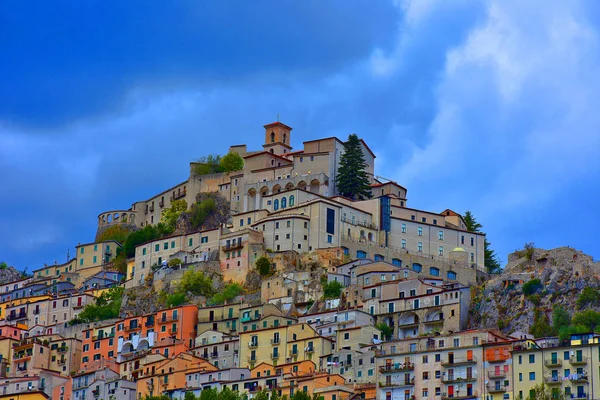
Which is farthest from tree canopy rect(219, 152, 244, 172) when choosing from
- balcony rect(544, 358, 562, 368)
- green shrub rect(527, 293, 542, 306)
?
balcony rect(544, 358, 562, 368)

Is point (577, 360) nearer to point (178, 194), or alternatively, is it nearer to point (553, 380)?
point (553, 380)

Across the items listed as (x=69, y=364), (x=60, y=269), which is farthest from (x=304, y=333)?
(x=60, y=269)

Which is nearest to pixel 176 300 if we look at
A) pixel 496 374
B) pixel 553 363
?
pixel 496 374

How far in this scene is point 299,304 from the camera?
111625mm

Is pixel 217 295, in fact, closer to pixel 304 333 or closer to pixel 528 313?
pixel 304 333

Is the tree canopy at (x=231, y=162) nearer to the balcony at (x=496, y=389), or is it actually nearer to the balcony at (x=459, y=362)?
the balcony at (x=459, y=362)

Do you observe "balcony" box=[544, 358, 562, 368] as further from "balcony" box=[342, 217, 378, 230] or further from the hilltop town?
"balcony" box=[342, 217, 378, 230]

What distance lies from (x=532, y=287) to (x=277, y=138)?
49309 mm

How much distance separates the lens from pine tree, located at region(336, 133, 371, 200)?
130375 mm

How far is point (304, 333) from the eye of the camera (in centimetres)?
10138

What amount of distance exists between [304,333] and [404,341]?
933 cm

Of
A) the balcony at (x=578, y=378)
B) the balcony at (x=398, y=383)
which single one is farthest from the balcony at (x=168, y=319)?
the balcony at (x=578, y=378)

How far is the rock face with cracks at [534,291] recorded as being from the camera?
10356cm

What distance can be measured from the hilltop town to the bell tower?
5.22 meters
